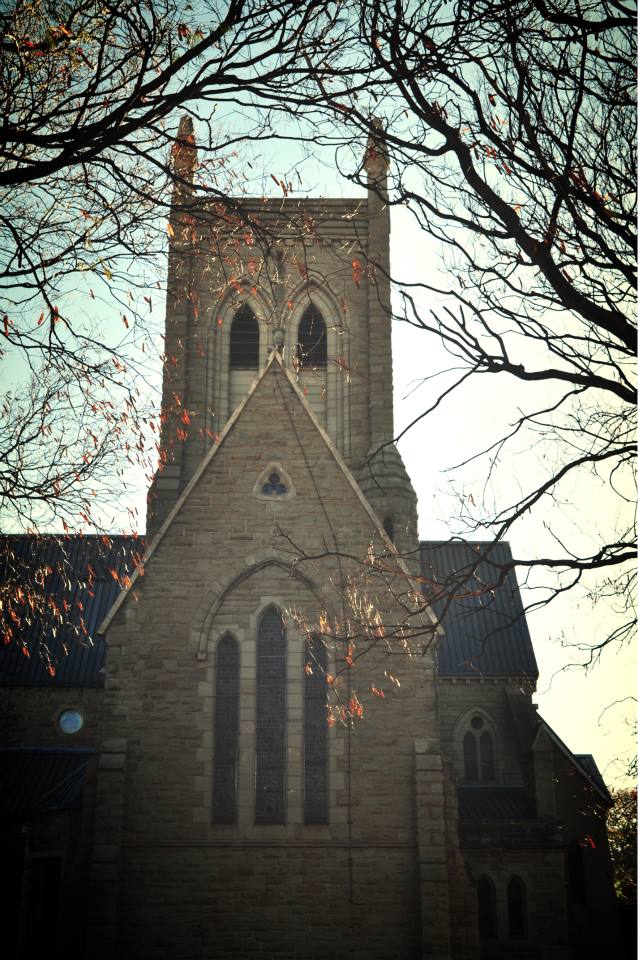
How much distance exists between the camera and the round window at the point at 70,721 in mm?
26312

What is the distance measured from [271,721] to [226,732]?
0.82 m

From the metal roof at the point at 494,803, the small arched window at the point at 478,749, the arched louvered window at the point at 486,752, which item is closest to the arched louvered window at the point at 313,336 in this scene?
the small arched window at the point at 478,749

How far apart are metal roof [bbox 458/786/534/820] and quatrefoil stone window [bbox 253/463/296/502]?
10.2 metres

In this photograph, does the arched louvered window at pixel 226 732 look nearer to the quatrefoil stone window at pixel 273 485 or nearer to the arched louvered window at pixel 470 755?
the quatrefoil stone window at pixel 273 485

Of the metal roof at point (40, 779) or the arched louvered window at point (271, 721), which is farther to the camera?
the metal roof at point (40, 779)

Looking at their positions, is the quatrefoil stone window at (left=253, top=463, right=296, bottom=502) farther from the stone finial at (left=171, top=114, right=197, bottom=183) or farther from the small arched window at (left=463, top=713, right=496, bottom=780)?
the small arched window at (left=463, top=713, right=496, bottom=780)

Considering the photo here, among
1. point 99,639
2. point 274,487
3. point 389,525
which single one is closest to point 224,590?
point 274,487

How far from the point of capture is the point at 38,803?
73.8 feet

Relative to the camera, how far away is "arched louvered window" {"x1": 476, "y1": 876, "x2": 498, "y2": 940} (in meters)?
23.1

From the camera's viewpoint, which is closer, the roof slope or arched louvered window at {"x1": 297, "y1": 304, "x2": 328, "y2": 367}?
the roof slope

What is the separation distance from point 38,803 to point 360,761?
28.8 feet

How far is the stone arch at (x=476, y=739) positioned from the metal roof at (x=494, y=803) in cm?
53

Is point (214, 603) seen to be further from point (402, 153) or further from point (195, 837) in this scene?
point (402, 153)

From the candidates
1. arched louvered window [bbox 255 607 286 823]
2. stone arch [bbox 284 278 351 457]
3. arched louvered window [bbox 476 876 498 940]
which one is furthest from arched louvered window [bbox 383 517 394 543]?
arched louvered window [bbox 476 876 498 940]
